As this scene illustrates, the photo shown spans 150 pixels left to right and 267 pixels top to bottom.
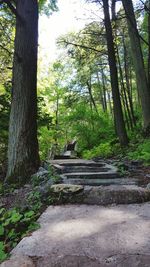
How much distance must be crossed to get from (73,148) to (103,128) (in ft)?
7.66

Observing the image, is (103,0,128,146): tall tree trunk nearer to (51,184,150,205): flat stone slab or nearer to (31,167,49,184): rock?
(31,167,49,184): rock

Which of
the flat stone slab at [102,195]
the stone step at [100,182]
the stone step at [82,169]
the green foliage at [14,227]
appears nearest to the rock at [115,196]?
the flat stone slab at [102,195]

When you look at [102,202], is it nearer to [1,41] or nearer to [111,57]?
[1,41]

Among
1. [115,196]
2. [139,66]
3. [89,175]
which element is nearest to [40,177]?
[89,175]

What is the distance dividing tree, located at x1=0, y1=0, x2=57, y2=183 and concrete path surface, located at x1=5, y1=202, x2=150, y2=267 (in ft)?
6.41

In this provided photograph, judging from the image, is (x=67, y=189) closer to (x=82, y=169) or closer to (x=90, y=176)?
(x=90, y=176)

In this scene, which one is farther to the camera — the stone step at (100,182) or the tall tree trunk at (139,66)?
the tall tree trunk at (139,66)

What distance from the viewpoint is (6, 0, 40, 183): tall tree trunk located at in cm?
503

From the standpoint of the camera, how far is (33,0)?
573 cm

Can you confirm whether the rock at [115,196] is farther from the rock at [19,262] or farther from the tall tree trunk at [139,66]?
the tall tree trunk at [139,66]

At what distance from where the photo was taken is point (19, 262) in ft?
6.40

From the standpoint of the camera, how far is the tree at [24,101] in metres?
5.03

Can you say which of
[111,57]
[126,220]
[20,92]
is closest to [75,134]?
[111,57]

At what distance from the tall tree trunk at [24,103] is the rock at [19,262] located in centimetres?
289
